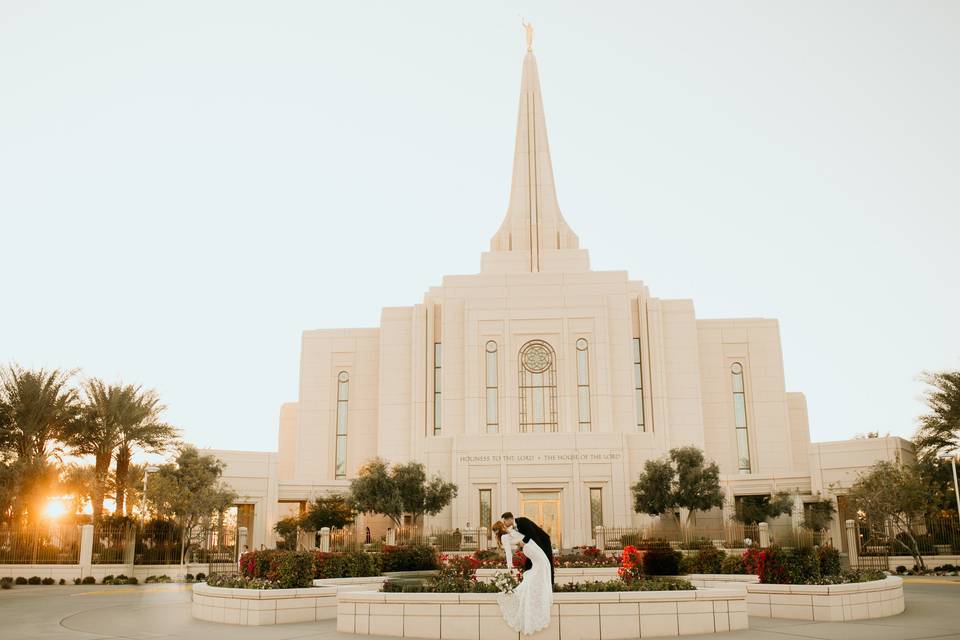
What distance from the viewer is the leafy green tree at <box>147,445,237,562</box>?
33.1 m

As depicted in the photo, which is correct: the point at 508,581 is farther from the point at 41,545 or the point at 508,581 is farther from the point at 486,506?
the point at 486,506

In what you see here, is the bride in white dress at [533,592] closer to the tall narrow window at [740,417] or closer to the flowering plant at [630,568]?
the flowering plant at [630,568]

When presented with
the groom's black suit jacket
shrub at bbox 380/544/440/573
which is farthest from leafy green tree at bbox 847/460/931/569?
the groom's black suit jacket

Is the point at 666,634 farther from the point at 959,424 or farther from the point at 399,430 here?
the point at 399,430

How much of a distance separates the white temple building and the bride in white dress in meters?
26.9

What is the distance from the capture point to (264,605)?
15.9 meters

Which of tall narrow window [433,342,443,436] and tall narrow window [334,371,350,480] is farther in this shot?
tall narrow window [334,371,350,480]

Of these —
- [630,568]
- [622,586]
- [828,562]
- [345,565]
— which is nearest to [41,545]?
[345,565]

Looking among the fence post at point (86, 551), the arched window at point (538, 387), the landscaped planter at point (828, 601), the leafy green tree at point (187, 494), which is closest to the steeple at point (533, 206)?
the arched window at point (538, 387)

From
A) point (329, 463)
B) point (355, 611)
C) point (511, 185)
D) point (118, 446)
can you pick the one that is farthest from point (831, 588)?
point (511, 185)

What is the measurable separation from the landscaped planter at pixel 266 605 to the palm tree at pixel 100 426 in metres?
21.9

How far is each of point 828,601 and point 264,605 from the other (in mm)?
10172

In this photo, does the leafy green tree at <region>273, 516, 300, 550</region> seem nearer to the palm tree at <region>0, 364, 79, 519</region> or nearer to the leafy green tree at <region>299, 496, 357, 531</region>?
the leafy green tree at <region>299, 496, 357, 531</region>

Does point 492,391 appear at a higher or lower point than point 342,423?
higher
